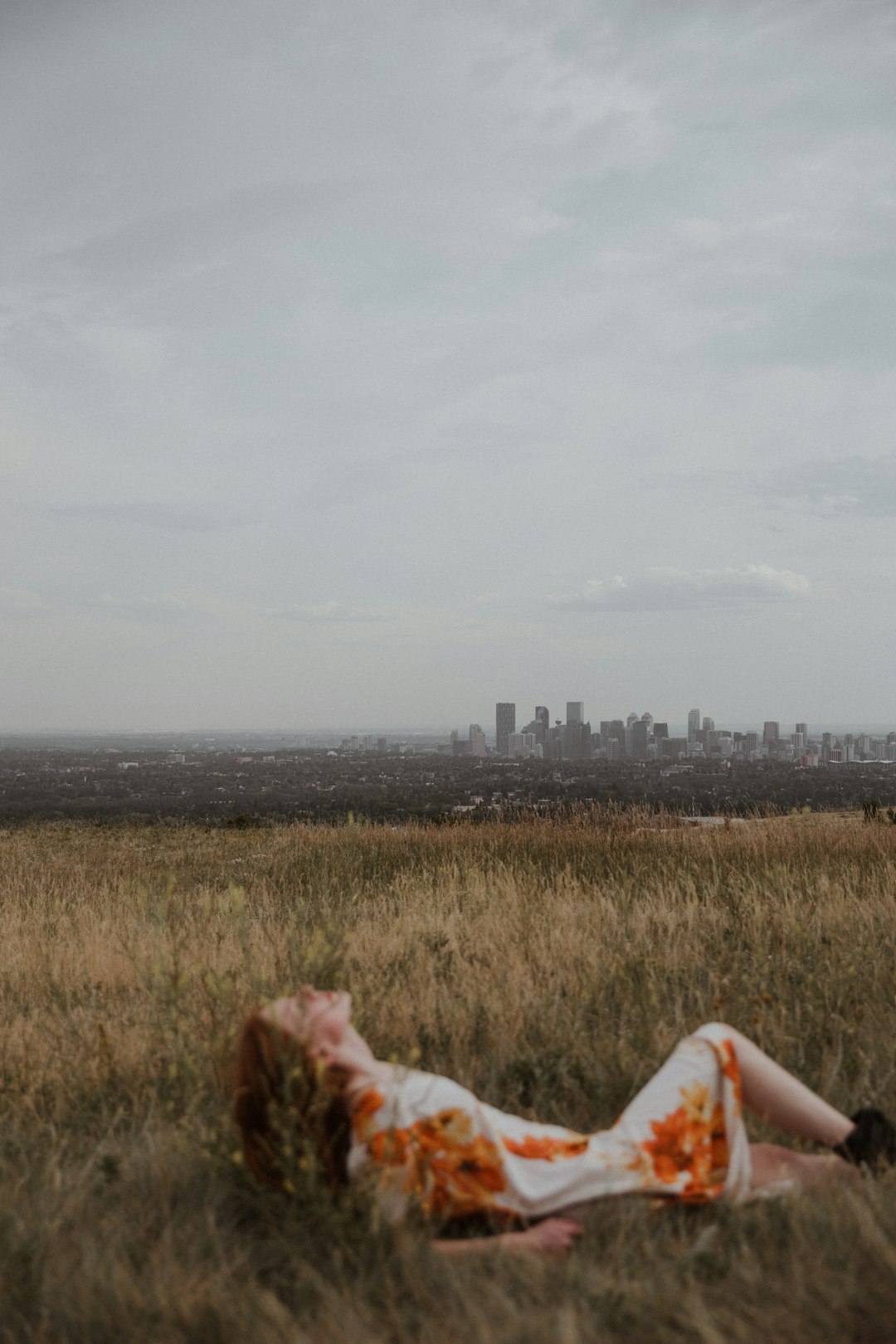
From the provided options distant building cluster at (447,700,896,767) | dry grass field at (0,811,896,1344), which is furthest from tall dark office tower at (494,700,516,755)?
dry grass field at (0,811,896,1344)

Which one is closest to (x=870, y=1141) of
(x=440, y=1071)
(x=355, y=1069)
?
(x=355, y=1069)

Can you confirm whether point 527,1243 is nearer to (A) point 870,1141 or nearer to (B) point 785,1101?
(B) point 785,1101

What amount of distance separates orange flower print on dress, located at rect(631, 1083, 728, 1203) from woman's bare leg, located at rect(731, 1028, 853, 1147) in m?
0.16

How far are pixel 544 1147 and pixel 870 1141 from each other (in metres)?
0.98

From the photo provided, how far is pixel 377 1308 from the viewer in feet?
7.39

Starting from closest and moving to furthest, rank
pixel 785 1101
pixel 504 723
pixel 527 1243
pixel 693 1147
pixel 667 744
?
pixel 527 1243
pixel 693 1147
pixel 785 1101
pixel 667 744
pixel 504 723

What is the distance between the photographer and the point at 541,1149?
2.74 meters

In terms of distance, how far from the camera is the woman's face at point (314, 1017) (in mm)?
2641

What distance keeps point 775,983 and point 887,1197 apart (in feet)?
7.46

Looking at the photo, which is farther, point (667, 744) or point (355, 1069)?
point (667, 744)

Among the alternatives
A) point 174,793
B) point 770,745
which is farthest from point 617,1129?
point 770,745

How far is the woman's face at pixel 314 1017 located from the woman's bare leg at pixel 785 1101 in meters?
1.21

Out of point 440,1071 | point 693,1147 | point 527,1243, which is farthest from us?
point 440,1071

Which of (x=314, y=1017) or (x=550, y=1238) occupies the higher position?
A: (x=314, y=1017)
